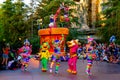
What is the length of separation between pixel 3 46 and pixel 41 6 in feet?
92.6

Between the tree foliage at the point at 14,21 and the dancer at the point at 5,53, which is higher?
the tree foliage at the point at 14,21

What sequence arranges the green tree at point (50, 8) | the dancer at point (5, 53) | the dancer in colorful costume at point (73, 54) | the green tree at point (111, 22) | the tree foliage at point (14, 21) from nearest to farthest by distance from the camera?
the dancer in colorful costume at point (73, 54), the dancer at point (5, 53), the green tree at point (111, 22), the green tree at point (50, 8), the tree foliage at point (14, 21)

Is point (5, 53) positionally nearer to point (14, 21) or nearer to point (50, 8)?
point (50, 8)

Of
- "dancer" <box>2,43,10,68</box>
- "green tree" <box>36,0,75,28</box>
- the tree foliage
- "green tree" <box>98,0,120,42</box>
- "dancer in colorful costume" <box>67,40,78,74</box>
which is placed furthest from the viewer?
the tree foliage

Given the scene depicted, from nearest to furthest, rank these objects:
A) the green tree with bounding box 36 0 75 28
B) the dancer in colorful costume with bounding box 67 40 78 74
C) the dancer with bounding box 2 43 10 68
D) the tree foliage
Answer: the dancer in colorful costume with bounding box 67 40 78 74
the dancer with bounding box 2 43 10 68
the green tree with bounding box 36 0 75 28
the tree foliage

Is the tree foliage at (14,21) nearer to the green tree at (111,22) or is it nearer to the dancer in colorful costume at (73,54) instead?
the green tree at (111,22)

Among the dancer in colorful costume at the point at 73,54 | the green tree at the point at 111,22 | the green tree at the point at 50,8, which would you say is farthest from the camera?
the green tree at the point at 50,8

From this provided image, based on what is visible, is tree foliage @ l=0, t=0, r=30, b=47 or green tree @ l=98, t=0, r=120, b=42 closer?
green tree @ l=98, t=0, r=120, b=42

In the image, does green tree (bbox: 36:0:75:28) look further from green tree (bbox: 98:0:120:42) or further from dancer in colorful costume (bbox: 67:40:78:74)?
dancer in colorful costume (bbox: 67:40:78:74)

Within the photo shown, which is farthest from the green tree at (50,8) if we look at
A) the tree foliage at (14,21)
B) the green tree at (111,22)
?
the green tree at (111,22)

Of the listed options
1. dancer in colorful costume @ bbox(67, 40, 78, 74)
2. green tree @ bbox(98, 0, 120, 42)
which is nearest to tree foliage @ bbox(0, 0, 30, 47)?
green tree @ bbox(98, 0, 120, 42)

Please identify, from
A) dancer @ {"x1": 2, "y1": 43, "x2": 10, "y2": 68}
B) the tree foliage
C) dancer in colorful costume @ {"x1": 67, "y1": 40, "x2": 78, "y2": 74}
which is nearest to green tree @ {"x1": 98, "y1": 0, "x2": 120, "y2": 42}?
the tree foliage

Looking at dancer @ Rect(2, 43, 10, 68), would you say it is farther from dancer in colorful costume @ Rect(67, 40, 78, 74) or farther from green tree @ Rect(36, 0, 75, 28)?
green tree @ Rect(36, 0, 75, 28)

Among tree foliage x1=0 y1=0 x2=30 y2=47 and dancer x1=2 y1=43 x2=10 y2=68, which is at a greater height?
tree foliage x1=0 y1=0 x2=30 y2=47
